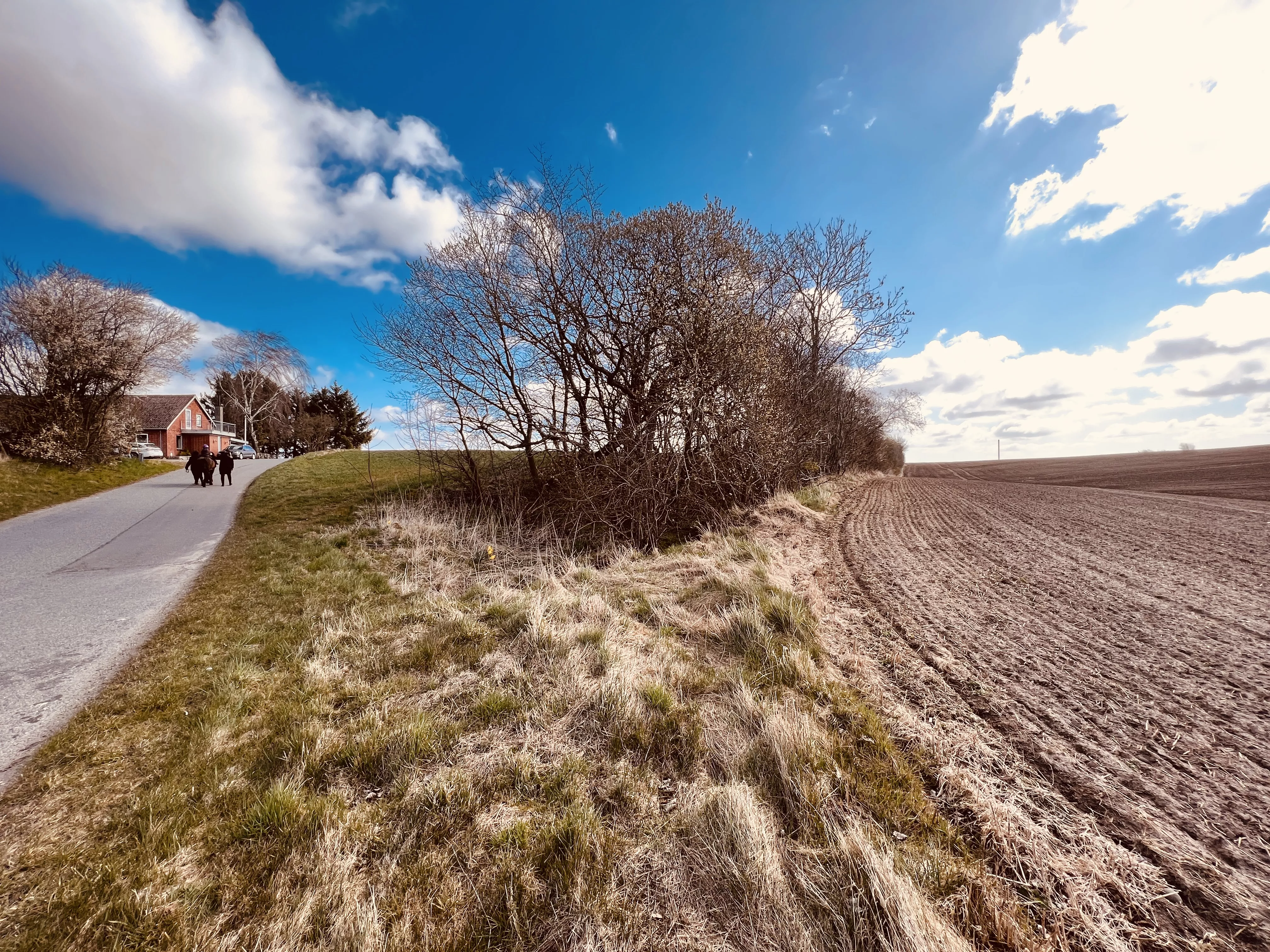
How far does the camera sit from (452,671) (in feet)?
12.5

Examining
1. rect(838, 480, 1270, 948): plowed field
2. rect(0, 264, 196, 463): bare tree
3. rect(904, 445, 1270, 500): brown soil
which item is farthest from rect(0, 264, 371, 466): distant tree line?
rect(904, 445, 1270, 500): brown soil

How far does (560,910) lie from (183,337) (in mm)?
28738

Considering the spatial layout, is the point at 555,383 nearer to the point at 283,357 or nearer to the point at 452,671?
the point at 452,671

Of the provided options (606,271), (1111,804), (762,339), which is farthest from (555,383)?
(1111,804)

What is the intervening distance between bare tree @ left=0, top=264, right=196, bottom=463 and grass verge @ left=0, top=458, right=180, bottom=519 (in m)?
0.65

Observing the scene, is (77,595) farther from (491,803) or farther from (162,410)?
(162,410)

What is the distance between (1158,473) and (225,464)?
45440mm

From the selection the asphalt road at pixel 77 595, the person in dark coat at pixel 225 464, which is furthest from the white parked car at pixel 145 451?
the asphalt road at pixel 77 595

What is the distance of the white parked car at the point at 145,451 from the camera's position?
22.0m

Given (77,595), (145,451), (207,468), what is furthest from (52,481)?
(145,451)

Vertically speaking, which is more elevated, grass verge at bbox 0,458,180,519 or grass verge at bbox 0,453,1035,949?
grass verge at bbox 0,458,180,519

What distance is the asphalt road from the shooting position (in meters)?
3.29

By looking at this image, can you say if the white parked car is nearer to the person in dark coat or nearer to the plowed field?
the person in dark coat

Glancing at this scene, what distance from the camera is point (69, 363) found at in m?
17.8
